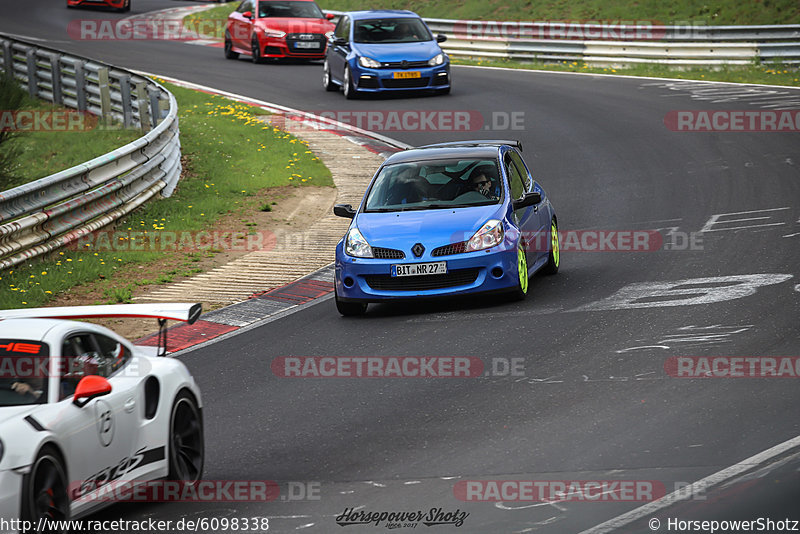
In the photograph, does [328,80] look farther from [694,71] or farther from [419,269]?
[419,269]

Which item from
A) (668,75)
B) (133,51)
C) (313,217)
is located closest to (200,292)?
(313,217)

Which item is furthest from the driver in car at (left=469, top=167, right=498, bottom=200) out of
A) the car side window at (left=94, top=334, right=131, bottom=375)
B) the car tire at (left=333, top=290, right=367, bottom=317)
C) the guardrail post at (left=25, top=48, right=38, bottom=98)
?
the guardrail post at (left=25, top=48, right=38, bottom=98)

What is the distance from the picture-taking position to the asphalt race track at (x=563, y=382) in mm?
7667

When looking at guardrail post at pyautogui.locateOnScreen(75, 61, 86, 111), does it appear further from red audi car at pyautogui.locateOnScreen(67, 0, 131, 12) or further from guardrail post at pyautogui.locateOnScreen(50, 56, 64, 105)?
red audi car at pyautogui.locateOnScreen(67, 0, 131, 12)

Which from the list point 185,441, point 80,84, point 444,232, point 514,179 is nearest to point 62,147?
point 80,84

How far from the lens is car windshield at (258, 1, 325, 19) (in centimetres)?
3325

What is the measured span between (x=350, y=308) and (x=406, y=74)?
14.7m

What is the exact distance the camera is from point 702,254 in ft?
48.2

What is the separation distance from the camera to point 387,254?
12.8 meters

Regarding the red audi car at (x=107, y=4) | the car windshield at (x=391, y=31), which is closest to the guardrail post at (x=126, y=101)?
the car windshield at (x=391, y=31)

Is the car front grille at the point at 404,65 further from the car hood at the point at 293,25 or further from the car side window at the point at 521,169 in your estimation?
the car side window at the point at 521,169

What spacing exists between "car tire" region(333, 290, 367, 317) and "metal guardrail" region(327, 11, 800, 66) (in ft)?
63.6

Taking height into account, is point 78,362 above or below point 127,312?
below

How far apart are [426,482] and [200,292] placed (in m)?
7.03
